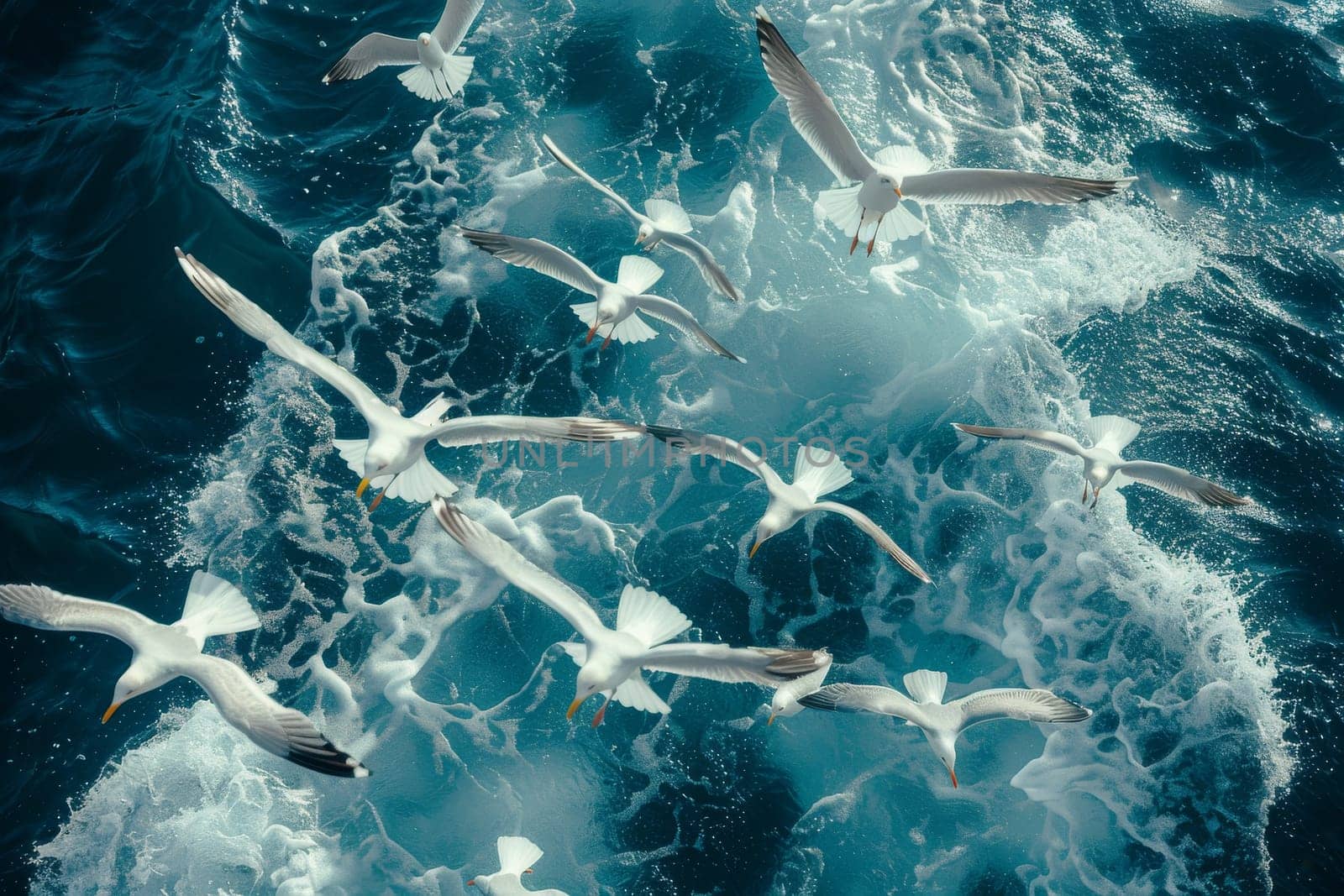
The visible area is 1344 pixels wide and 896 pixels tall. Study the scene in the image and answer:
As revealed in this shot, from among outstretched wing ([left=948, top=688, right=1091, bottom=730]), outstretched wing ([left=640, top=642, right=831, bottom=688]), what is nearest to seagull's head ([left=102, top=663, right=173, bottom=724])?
outstretched wing ([left=640, top=642, right=831, bottom=688])

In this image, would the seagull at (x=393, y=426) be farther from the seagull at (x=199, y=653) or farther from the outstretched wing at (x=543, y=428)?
the seagull at (x=199, y=653)

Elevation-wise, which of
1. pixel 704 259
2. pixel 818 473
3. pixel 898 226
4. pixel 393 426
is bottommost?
pixel 818 473

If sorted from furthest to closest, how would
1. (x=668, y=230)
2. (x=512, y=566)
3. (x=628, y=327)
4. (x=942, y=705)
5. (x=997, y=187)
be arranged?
1. (x=628, y=327)
2. (x=668, y=230)
3. (x=997, y=187)
4. (x=942, y=705)
5. (x=512, y=566)

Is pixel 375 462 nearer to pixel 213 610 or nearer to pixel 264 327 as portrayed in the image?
pixel 264 327

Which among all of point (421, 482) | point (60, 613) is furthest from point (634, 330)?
point (60, 613)

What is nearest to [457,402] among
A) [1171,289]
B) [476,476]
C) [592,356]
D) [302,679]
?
[476,476]

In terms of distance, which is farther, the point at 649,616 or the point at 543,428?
the point at 649,616
